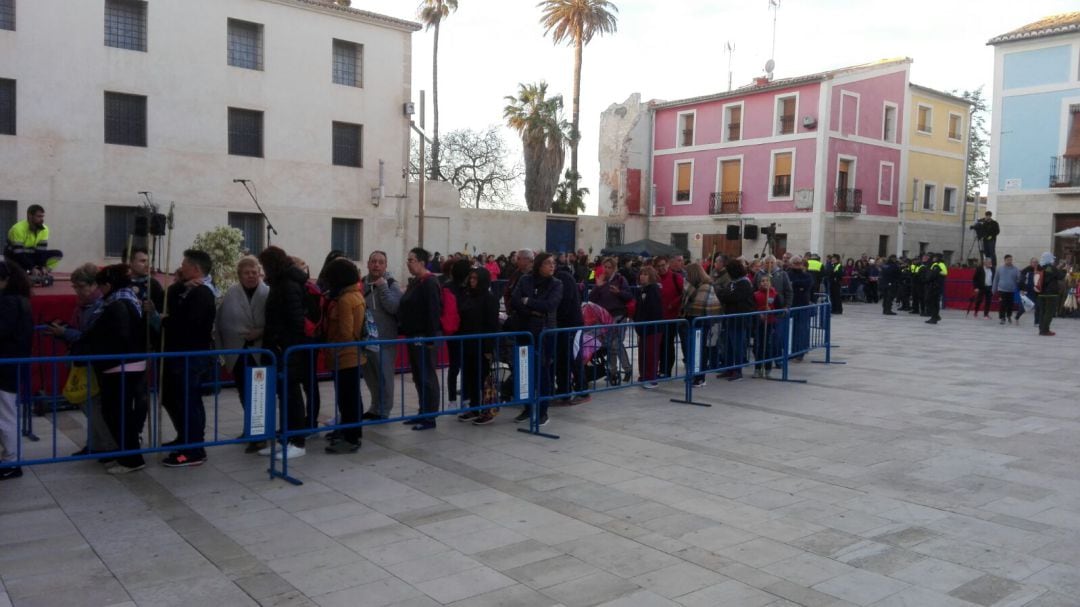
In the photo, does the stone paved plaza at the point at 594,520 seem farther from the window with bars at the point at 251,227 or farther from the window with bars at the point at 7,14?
the window with bars at the point at 251,227

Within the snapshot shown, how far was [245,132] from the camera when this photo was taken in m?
25.0

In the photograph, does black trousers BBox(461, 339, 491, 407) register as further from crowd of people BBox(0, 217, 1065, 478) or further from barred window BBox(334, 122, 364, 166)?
barred window BBox(334, 122, 364, 166)

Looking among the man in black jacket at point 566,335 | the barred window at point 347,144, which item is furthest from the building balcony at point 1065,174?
the man in black jacket at point 566,335

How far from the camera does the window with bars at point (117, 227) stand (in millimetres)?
22969

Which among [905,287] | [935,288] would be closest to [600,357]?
[935,288]

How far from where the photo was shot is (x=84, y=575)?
4.36 meters

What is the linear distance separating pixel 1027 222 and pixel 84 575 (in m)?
33.7

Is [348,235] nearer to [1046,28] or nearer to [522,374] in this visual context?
[522,374]

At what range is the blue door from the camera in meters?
37.2

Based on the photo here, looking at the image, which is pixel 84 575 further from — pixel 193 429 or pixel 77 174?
pixel 77 174

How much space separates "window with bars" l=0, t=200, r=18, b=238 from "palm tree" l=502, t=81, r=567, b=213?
24.1m

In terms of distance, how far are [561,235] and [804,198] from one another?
1077 cm

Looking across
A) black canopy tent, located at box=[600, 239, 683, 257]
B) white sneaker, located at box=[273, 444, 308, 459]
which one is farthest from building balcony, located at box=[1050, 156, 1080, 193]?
white sneaker, located at box=[273, 444, 308, 459]

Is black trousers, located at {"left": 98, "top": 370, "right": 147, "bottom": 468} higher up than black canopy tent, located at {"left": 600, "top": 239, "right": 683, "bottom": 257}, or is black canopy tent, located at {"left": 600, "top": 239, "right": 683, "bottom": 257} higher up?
black canopy tent, located at {"left": 600, "top": 239, "right": 683, "bottom": 257}
